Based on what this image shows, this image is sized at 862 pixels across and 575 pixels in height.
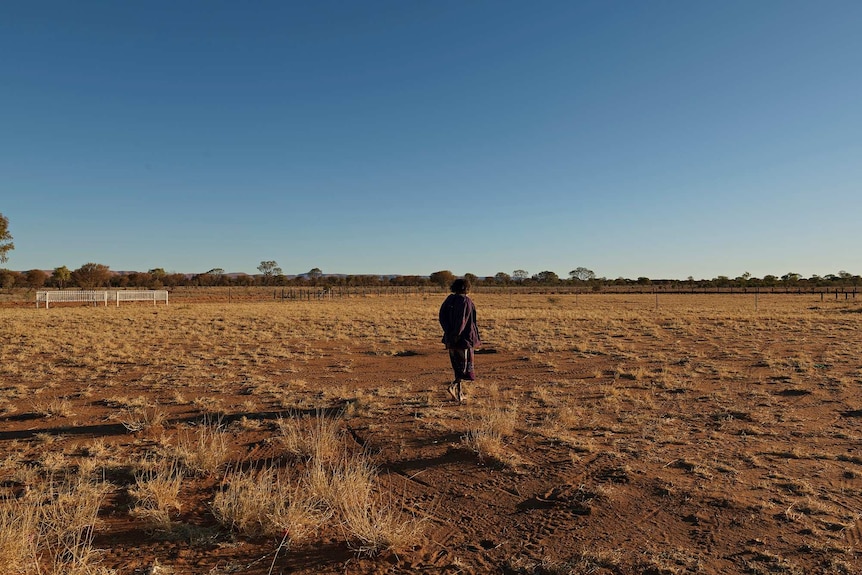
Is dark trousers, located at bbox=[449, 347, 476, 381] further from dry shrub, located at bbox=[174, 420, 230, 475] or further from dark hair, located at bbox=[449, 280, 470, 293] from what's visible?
dry shrub, located at bbox=[174, 420, 230, 475]

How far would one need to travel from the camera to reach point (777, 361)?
1296 centimetres

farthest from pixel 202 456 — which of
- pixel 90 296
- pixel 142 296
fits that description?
pixel 142 296

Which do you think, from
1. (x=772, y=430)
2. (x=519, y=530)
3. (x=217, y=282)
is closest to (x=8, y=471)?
(x=519, y=530)

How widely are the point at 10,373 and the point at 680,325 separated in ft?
81.2

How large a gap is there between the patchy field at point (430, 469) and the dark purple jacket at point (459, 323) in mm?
1107

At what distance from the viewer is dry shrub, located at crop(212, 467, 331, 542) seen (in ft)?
12.4

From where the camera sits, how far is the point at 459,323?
25.1 feet

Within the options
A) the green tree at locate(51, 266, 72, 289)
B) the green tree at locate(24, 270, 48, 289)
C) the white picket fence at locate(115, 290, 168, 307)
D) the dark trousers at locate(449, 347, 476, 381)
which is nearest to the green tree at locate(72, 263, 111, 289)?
the green tree at locate(51, 266, 72, 289)

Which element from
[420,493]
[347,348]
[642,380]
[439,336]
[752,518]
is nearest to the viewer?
[752,518]

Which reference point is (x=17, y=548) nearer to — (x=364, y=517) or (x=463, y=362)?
(x=364, y=517)

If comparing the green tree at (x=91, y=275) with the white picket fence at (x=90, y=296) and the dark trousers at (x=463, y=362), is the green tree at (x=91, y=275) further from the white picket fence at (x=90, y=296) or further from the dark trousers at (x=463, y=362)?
the dark trousers at (x=463, y=362)

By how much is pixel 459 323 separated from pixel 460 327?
62 mm

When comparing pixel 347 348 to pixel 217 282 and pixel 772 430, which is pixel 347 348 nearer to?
pixel 772 430

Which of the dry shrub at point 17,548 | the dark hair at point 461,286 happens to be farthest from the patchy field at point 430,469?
the dark hair at point 461,286
